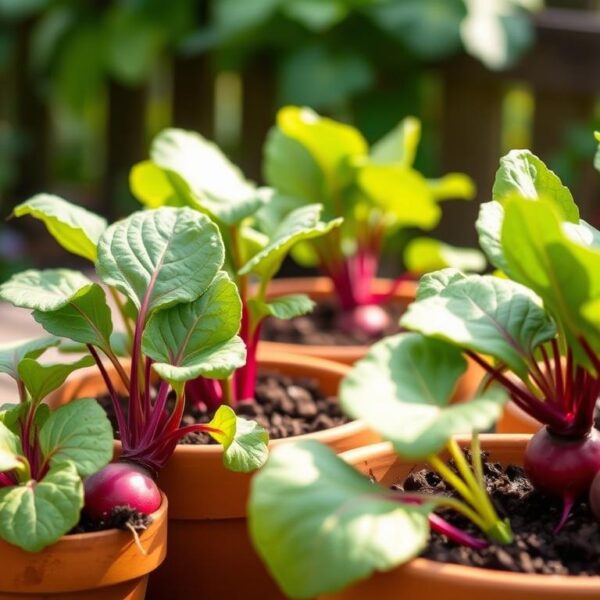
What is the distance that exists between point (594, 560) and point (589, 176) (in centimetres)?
229

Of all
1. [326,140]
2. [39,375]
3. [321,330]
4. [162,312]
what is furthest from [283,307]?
[321,330]

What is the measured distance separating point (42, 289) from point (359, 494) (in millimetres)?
536

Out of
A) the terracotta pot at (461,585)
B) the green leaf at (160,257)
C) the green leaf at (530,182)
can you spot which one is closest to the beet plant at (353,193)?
the green leaf at (160,257)

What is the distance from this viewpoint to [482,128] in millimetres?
3328

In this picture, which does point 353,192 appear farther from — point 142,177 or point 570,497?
point 570,497

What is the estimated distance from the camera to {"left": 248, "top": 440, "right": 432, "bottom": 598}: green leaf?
34.9 inches

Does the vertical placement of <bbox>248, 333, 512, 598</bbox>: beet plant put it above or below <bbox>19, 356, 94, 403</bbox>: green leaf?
above

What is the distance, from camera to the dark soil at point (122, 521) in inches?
43.4

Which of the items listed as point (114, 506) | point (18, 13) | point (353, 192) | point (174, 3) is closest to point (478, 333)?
point (114, 506)


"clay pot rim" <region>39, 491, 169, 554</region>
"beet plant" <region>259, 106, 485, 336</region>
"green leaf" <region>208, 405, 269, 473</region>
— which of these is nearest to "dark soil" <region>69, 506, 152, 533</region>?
"clay pot rim" <region>39, 491, 169, 554</region>

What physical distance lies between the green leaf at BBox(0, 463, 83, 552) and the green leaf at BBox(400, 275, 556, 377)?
0.34 m

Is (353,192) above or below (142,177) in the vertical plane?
below

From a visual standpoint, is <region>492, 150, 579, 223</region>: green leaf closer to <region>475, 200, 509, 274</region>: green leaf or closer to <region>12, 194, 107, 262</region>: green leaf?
<region>475, 200, 509, 274</region>: green leaf

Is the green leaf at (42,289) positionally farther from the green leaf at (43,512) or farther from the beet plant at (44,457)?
the green leaf at (43,512)
